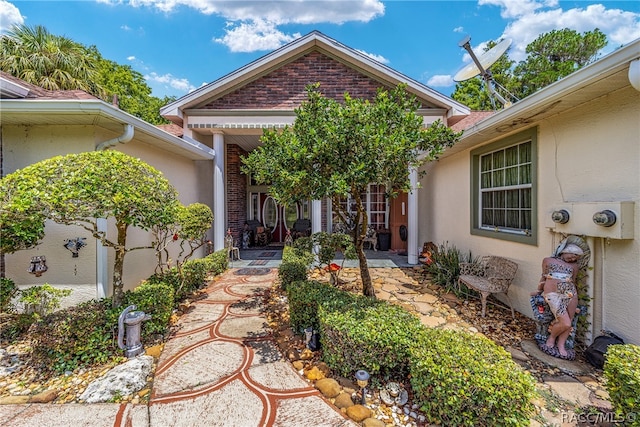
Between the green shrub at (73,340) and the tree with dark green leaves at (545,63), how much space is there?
729 inches

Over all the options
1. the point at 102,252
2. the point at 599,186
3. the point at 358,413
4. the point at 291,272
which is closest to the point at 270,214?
the point at 291,272

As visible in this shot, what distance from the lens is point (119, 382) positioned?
2.83 metres

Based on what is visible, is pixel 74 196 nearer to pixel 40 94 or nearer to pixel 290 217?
pixel 40 94

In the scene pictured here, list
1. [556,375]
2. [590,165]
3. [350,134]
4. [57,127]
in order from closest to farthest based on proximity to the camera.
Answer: [556,375], [350,134], [590,165], [57,127]

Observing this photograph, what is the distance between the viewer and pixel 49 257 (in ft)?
13.7

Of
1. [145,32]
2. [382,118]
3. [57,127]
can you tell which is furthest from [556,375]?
[145,32]

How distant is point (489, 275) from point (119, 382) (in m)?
5.90

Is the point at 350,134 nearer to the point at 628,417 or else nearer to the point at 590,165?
the point at 590,165

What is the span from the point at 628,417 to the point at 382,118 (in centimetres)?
346

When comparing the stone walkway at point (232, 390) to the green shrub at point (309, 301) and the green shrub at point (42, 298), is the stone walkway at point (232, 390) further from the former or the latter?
the green shrub at point (42, 298)

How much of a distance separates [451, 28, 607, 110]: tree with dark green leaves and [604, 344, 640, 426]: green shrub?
16.0m

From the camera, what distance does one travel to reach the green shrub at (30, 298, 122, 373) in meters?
3.12

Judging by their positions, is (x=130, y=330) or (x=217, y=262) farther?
(x=217, y=262)

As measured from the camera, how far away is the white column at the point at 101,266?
167 inches
